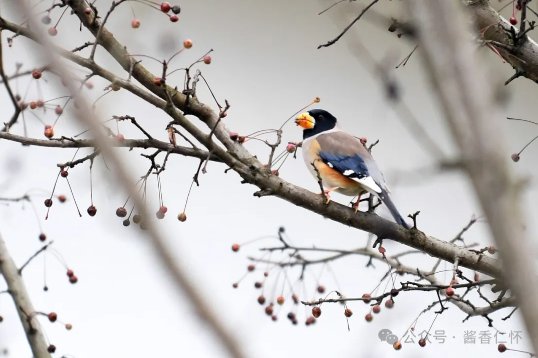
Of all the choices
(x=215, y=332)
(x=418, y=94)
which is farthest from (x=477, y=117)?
(x=418, y=94)

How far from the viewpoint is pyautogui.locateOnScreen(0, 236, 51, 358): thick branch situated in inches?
109

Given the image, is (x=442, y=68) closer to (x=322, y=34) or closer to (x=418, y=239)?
(x=418, y=239)

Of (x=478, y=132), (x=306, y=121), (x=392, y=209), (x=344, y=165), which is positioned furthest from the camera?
(x=306, y=121)

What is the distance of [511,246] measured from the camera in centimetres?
80

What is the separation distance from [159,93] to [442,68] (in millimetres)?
2022

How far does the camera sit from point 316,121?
4098 millimetres

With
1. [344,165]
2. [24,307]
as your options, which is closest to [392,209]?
[344,165]

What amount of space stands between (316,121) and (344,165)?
0.66 m

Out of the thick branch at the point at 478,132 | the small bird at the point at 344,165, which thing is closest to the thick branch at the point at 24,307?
the small bird at the point at 344,165

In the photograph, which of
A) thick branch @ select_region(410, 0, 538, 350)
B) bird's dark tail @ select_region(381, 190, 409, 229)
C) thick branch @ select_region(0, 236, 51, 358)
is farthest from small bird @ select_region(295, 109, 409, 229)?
thick branch @ select_region(410, 0, 538, 350)

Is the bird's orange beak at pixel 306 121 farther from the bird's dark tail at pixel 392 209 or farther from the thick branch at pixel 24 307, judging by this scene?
the thick branch at pixel 24 307

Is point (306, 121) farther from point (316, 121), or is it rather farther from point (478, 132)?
point (478, 132)

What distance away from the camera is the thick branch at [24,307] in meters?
2.76

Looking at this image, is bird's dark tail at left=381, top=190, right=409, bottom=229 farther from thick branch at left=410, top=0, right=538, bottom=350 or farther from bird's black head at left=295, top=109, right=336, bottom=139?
thick branch at left=410, top=0, right=538, bottom=350
